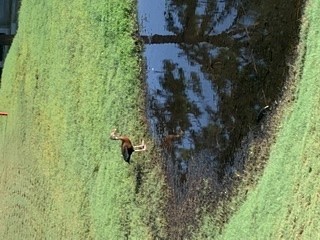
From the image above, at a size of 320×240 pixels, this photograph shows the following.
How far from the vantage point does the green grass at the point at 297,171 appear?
5.47m

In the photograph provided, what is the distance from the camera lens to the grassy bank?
862 cm

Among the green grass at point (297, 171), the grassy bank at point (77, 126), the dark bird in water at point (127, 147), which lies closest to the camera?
the green grass at point (297, 171)

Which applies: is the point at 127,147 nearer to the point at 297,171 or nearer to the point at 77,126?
the point at 77,126

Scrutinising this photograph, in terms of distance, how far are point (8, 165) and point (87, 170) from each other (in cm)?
431

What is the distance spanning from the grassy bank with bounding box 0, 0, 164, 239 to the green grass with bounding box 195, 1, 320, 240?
196 centimetres

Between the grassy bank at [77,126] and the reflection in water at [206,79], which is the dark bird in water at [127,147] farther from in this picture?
the reflection in water at [206,79]

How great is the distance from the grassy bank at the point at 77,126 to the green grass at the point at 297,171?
1.96m

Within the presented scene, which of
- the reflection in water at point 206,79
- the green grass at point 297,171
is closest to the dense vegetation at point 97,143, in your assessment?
the green grass at point 297,171

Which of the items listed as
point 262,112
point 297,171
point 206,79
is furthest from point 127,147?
point 297,171

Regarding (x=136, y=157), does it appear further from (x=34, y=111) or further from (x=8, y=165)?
(x=8, y=165)

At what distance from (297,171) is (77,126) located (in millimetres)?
4665

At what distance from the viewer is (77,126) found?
9930 millimetres

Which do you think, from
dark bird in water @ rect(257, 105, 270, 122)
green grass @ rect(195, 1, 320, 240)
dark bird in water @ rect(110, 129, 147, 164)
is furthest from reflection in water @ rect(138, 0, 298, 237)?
green grass @ rect(195, 1, 320, 240)

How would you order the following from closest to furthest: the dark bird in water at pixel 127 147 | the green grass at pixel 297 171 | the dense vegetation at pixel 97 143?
the green grass at pixel 297 171, the dense vegetation at pixel 97 143, the dark bird in water at pixel 127 147
